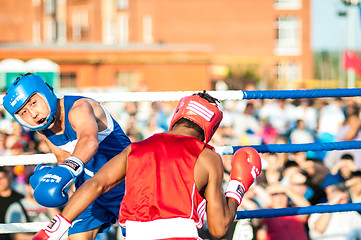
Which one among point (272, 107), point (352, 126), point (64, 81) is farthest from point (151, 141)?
point (64, 81)

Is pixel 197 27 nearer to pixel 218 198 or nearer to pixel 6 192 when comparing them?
pixel 6 192

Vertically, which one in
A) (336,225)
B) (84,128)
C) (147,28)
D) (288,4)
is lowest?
(336,225)

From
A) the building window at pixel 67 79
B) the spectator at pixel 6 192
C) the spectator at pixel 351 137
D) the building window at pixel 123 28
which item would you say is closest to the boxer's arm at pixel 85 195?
the spectator at pixel 6 192

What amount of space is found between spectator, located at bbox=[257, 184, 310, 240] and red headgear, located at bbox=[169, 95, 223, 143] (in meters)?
2.68

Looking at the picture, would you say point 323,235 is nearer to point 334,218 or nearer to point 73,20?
point 334,218

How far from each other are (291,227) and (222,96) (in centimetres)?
220

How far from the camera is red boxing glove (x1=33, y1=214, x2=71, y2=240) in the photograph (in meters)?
2.33

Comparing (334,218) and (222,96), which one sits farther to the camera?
(334,218)

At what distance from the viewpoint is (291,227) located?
496cm

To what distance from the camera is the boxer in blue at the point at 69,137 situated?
2.34 meters

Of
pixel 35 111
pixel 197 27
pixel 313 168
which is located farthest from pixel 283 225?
pixel 197 27

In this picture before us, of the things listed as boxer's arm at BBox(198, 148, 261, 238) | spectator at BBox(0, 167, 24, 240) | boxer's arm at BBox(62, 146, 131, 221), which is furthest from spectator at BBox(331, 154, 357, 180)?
boxer's arm at BBox(62, 146, 131, 221)

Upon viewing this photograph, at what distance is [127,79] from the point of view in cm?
2570

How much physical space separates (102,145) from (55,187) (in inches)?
33.5
